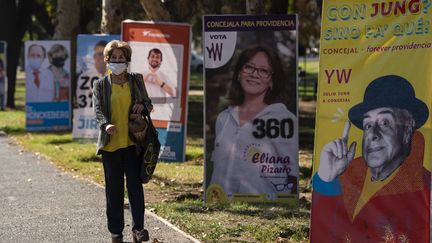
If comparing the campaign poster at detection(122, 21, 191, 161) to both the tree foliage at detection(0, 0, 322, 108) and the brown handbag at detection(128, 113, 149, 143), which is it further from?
the brown handbag at detection(128, 113, 149, 143)

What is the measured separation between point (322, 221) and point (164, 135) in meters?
6.70

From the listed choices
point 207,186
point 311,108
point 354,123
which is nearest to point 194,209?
point 207,186

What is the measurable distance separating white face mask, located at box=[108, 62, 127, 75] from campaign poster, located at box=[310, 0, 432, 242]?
1719 millimetres

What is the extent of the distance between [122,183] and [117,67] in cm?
101

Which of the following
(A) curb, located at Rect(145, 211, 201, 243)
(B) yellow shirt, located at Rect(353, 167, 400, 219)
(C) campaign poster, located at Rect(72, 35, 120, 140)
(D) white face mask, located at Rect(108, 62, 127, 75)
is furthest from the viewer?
(C) campaign poster, located at Rect(72, 35, 120, 140)

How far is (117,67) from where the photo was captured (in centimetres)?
716

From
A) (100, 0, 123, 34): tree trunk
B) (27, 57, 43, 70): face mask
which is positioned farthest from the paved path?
(27, 57, 43, 70): face mask

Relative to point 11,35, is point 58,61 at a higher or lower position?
lower

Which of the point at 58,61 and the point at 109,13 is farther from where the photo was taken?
the point at 58,61

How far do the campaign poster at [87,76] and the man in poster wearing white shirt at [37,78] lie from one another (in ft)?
9.58

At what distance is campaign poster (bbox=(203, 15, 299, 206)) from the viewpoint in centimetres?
934

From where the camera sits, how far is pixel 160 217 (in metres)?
8.78

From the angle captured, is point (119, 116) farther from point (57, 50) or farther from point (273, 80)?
point (57, 50)

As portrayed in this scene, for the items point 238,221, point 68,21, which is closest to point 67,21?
point 68,21
